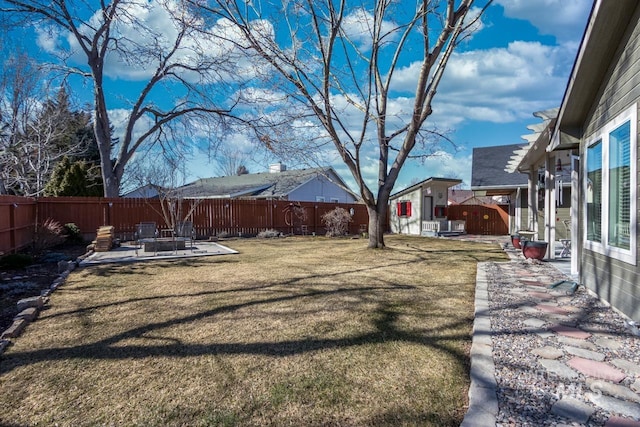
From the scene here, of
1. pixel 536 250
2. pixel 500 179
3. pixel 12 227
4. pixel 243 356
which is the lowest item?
pixel 243 356

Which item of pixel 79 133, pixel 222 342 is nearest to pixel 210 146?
pixel 79 133

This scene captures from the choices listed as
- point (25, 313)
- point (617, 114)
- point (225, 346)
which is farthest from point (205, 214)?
point (617, 114)

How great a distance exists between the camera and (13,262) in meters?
7.46

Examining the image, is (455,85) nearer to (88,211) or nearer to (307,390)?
(307,390)

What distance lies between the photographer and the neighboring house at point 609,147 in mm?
3896

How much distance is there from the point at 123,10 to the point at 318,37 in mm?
8089

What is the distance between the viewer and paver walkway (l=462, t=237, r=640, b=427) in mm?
2213

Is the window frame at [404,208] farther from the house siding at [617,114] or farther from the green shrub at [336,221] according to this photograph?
the house siding at [617,114]

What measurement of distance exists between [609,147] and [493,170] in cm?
1392

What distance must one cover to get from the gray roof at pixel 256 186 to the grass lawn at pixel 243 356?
16108 millimetres

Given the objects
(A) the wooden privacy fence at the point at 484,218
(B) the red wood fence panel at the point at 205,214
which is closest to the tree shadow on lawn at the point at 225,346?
(B) the red wood fence panel at the point at 205,214

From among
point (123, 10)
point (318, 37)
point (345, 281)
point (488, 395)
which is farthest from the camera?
point (123, 10)

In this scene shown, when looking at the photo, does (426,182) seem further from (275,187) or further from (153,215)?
(153,215)

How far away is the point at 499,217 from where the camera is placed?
69.7 feet
